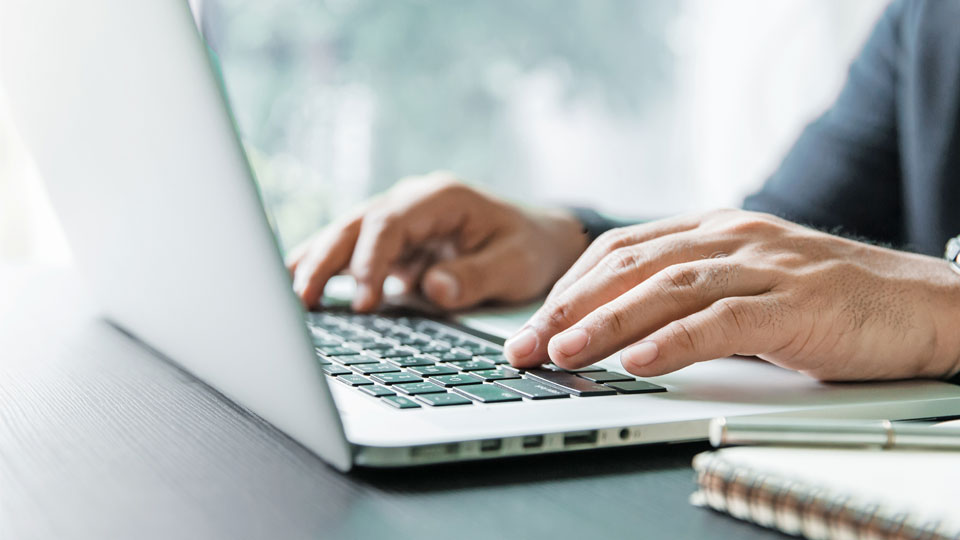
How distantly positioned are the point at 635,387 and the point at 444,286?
1.40 feet

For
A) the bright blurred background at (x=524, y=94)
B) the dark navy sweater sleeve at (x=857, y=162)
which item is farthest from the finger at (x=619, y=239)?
the bright blurred background at (x=524, y=94)

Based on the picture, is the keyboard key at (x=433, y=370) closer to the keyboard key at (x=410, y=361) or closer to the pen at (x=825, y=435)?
the keyboard key at (x=410, y=361)

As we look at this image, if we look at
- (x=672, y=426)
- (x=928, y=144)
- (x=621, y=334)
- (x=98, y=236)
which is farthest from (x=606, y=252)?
(x=928, y=144)

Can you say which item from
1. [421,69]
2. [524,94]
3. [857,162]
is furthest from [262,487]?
[524,94]

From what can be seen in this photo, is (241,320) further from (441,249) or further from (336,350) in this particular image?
(441,249)

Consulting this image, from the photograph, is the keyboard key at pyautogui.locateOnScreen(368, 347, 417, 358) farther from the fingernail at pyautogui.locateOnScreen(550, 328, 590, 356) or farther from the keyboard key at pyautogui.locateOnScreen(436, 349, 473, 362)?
the fingernail at pyautogui.locateOnScreen(550, 328, 590, 356)

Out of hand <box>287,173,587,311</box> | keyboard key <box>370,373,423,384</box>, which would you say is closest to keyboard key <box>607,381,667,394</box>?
keyboard key <box>370,373,423,384</box>

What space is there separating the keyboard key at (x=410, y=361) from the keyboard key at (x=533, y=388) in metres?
0.08

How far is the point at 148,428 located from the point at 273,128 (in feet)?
8.73

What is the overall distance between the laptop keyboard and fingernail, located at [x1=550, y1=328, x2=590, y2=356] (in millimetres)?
15

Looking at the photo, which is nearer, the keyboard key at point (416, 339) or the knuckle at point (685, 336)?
the knuckle at point (685, 336)

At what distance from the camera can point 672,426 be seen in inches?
15.3

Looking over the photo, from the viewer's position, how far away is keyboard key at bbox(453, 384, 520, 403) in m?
0.42

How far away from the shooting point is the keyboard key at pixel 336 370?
19.5 inches
